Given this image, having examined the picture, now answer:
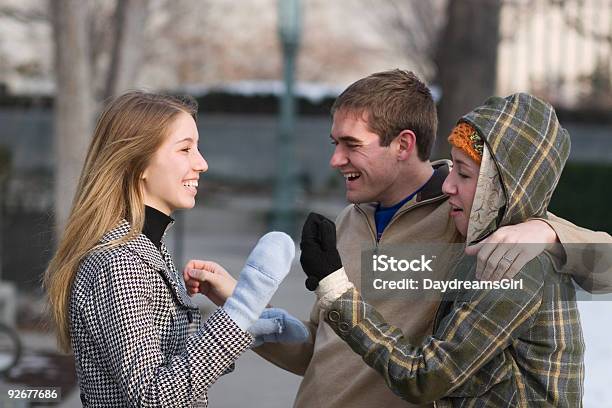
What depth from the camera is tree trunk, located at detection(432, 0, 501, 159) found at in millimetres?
12031

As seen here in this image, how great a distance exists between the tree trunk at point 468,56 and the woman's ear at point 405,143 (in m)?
9.13

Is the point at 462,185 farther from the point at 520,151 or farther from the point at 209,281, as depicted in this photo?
the point at 209,281

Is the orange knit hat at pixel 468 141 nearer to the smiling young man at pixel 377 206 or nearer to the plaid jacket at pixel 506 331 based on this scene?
the plaid jacket at pixel 506 331

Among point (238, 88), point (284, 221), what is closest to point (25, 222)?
point (284, 221)

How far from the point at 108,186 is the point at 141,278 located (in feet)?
0.97

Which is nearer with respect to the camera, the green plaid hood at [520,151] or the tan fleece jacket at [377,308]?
the green plaid hood at [520,151]

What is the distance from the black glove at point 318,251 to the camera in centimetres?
242

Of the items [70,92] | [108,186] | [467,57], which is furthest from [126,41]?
[108,186]

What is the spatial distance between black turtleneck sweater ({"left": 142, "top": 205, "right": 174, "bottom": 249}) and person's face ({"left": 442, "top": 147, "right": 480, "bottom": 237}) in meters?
0.73

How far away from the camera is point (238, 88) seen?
26734 millimetres

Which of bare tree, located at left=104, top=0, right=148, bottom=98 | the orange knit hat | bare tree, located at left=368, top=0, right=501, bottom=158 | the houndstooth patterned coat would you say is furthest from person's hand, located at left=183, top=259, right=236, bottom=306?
bare tree, located at left=368, top=0, right=501, bottom=158

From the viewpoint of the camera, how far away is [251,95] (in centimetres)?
2609

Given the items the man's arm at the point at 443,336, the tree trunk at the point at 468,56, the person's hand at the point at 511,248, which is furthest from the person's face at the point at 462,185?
the tree trunk at the point at 468,56

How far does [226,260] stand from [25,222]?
3280mm
